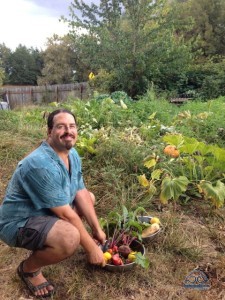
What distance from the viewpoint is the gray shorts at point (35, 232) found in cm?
205

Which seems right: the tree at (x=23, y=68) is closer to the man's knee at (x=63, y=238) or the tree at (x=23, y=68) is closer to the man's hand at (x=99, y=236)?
the man's hand at (x=99, y=236)

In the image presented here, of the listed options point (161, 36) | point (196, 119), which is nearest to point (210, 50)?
point (161, 36)

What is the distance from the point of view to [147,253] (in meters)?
2.66

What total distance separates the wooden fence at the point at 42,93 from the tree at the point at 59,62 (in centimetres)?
693

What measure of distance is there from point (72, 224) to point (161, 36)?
993 cm

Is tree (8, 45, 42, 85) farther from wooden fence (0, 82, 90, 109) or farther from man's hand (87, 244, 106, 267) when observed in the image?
man's hand (87, 244, 106, 267)

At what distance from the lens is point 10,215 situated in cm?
216

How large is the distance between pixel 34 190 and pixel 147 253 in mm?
1095

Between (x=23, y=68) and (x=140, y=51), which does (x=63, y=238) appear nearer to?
(x=140, y=51)

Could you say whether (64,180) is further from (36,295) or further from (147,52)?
(147,52)

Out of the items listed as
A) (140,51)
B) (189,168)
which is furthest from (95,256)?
(140,51)

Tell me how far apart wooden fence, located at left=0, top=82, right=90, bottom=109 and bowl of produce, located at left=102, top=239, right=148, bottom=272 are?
14.5 meters

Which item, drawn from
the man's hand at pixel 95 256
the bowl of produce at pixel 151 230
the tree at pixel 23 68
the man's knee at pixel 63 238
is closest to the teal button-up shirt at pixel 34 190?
the man's knee at pixel 63 238

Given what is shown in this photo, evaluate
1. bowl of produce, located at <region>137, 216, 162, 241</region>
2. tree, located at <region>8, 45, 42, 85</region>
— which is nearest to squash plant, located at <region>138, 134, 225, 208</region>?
bowl of produce, located at <region>137, 216, 162, 241</region>
